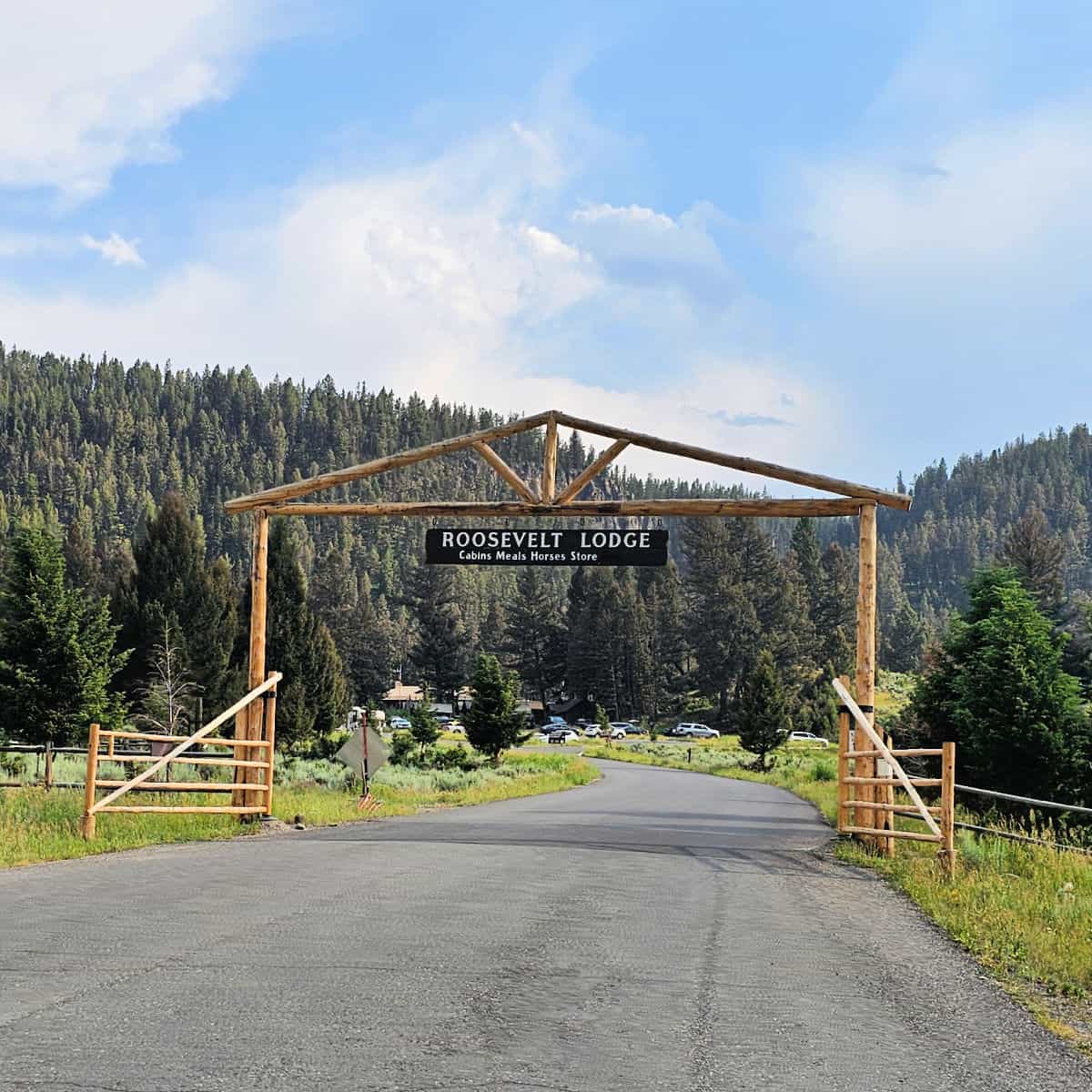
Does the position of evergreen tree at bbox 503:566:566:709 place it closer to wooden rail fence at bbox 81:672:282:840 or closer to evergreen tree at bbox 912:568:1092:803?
evergreen tree at bbox 912:568:1092:803

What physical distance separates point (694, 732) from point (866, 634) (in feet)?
290

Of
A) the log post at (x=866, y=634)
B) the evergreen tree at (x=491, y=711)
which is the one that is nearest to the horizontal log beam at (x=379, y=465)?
the log post at (x=866, y=634)

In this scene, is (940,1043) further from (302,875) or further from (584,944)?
(302,875)

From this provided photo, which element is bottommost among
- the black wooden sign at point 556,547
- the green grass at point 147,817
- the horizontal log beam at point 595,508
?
the green grass at point 147,817

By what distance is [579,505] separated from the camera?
1775 cm

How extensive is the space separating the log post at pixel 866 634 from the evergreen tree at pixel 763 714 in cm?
4649

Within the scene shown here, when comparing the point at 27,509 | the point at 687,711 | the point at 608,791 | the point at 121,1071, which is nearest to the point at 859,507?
the point at 121,1071

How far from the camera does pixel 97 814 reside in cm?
1647

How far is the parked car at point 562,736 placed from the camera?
96.4m

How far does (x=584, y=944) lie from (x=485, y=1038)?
8.65 feet

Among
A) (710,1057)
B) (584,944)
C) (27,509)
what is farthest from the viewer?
(27,509)

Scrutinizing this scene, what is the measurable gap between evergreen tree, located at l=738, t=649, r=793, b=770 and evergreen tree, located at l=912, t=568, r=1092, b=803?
29.1 meters

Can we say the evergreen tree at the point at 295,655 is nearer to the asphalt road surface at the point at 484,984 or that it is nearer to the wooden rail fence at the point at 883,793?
the wooden rail fence at the point at 883,793

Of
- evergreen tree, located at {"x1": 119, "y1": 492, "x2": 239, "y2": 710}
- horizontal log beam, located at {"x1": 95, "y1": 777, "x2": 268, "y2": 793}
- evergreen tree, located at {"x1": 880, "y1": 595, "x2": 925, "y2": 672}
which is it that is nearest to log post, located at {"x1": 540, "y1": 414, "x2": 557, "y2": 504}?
horizontal log beam, located at {"x1": 95, "y1": 777, "x2": 268, "y2": 793}
